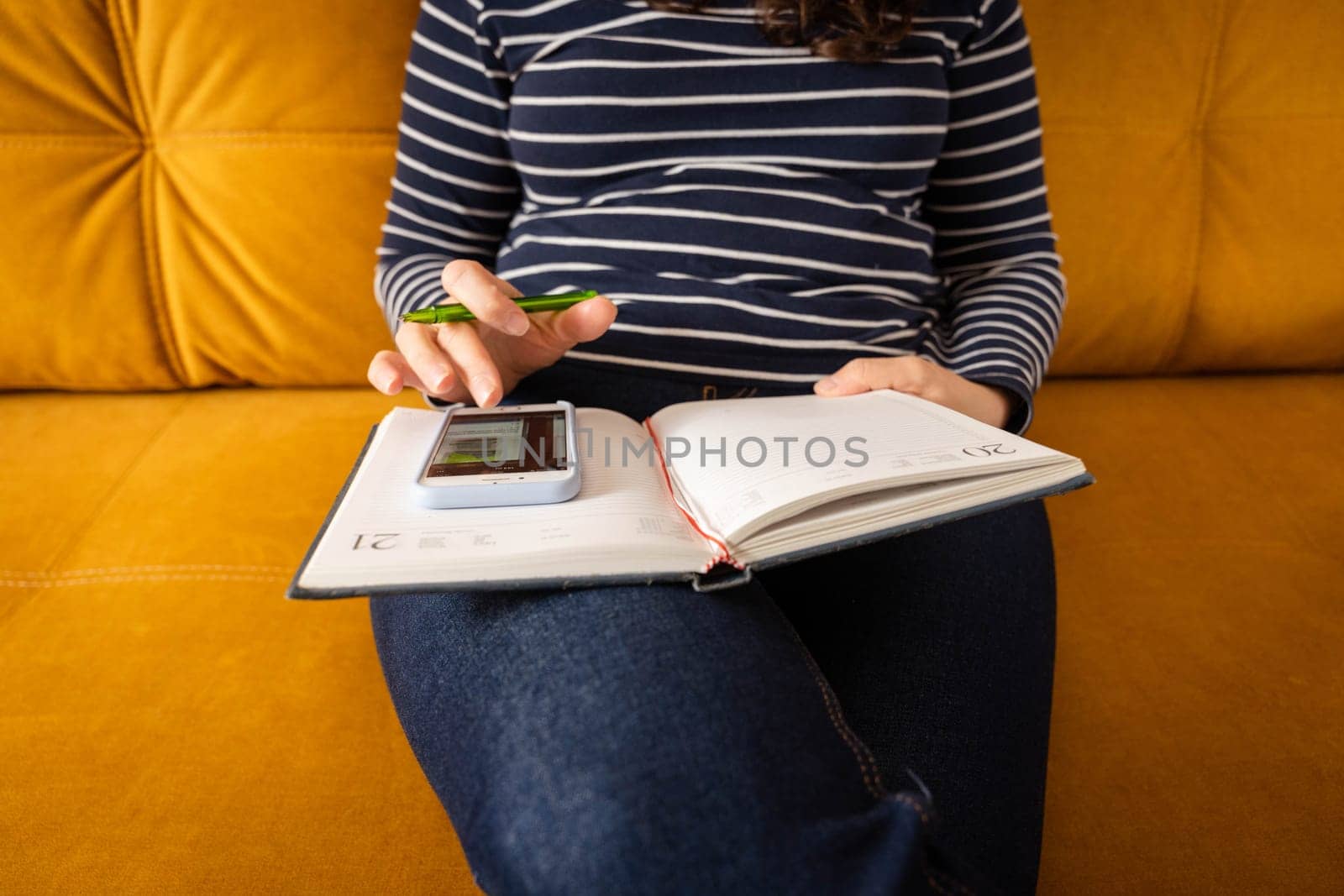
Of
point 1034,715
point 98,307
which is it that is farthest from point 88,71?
point 1034,715

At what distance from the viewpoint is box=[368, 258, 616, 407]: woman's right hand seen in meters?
0.50

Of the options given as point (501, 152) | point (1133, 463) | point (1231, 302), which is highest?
point (501, 152)

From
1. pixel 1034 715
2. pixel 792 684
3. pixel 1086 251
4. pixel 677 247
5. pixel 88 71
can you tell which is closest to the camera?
pixel 792 684

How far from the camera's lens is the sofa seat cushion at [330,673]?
19.9 inches

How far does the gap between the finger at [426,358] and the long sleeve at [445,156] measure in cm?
16

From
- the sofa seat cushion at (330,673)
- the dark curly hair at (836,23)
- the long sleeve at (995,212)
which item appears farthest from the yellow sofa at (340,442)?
the dark curly hair at (836,23)

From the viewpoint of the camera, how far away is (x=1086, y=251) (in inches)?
38.9

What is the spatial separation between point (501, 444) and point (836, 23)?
1.61ft

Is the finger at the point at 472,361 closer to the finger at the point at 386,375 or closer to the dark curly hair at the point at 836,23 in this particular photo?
the finger at the point at 386,375

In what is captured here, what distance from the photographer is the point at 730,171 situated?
0.69 meters

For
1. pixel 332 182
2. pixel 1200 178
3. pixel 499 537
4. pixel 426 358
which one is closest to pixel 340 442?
pixel 332 182

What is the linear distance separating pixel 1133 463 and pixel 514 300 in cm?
73

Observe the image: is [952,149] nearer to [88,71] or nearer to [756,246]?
[756,246]

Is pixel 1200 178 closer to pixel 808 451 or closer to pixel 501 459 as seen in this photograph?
Answer: pixel 808 451
